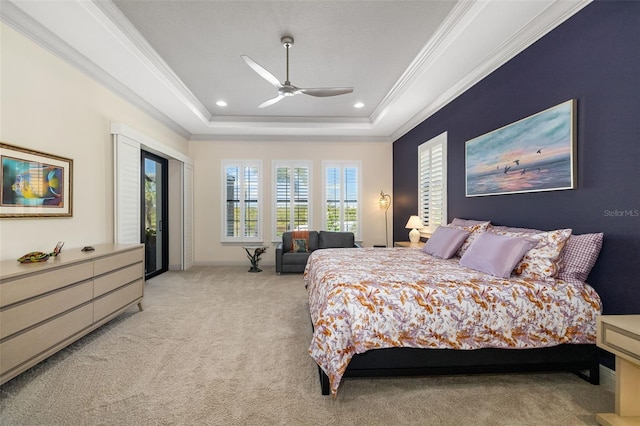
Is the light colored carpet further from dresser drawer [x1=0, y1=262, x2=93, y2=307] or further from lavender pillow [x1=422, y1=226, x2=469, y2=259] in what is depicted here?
lavender pillow [x1=422, y1=226, x2=469, y2=259]

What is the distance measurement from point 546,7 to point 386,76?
6.59ft

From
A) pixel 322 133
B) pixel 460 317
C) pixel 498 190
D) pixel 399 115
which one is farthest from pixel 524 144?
pixel 322 133

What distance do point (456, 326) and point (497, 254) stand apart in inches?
31.8

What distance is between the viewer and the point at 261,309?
3.81 metres

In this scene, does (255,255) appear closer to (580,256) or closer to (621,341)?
(580,256)

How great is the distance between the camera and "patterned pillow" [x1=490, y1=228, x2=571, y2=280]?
2273 millimetres

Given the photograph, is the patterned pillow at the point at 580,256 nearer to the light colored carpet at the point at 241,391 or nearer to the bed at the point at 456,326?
the bed at the point at 456,326

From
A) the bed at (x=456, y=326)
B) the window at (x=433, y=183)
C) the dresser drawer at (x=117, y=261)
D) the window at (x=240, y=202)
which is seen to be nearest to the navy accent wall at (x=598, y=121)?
the bed at (x=456, y=326)

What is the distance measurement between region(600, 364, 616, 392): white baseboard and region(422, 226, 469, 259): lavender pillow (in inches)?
56.6

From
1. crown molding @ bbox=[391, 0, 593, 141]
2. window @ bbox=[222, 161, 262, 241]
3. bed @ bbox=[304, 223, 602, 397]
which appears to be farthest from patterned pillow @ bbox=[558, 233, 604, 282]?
window @ bbox=[222, 161, 262, 241]

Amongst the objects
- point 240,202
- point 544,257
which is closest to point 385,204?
point 240,202

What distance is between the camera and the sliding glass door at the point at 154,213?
5.32 metres

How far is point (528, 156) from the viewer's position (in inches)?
113

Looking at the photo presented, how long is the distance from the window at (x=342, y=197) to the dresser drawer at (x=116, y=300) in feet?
13.2
